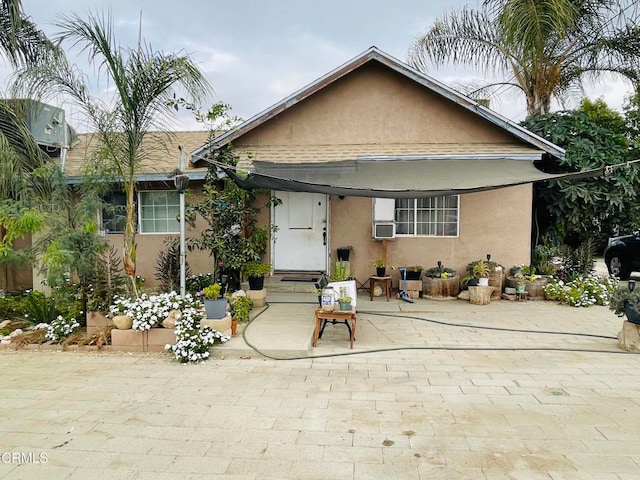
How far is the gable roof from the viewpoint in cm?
773

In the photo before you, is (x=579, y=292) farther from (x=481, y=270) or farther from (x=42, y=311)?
(x=42, y=311)

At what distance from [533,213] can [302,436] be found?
8.13 meters

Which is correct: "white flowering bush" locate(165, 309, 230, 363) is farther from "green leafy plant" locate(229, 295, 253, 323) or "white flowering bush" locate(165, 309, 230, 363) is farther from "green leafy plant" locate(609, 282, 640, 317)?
"green leafy plant" locate(609, 282, 640, 317)

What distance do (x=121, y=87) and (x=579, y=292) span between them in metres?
8.25

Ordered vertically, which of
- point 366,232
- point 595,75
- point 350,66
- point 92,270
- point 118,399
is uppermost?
point 595,75

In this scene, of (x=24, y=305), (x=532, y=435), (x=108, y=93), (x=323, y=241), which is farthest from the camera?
(x=323, y=241)

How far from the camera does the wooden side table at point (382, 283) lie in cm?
787

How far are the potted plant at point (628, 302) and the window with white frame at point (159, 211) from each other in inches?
309

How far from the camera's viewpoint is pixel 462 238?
8.45m

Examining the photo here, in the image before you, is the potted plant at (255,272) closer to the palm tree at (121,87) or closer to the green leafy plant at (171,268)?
the green leafy plant at (171,268)

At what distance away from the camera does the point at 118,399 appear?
3830 millimetres

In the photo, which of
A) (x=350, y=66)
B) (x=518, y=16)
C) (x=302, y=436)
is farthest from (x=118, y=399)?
(x=518, y=16)

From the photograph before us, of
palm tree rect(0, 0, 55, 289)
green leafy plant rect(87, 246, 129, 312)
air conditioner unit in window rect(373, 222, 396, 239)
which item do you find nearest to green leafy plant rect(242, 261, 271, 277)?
green leafy plant rect(87, 246, 129, 312)

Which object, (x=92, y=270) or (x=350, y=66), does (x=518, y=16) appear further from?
(x=92, y=270)
